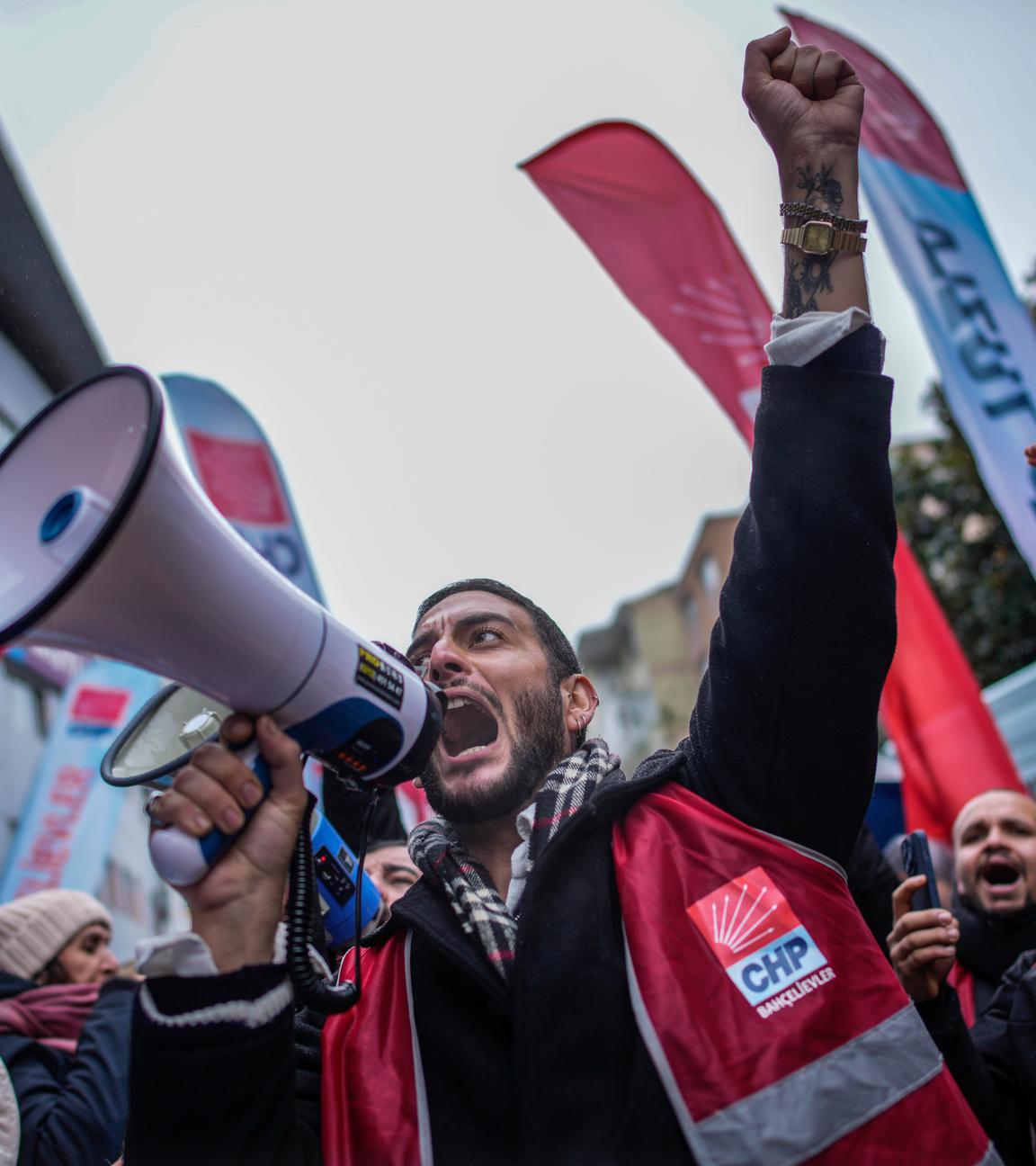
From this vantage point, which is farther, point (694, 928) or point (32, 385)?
point (32, 385)


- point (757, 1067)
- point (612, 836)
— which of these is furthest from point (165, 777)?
point (757, 1067)

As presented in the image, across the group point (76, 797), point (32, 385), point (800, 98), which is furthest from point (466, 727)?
point (32, 385)

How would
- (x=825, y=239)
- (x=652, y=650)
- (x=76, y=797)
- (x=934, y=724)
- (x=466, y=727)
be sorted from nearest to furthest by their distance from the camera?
(x=825, y=239) → (x=466, y=727) → (x=934, y=724) → (x=76, y=797) → (x=652, y=650)

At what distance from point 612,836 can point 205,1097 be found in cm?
66

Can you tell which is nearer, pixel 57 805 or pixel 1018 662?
pixel 57 805

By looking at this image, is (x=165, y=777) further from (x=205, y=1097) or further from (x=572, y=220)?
(x=572, y=220)

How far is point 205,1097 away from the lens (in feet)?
3.95

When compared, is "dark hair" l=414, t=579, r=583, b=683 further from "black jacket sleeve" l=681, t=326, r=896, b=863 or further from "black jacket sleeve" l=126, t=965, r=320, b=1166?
"black jacket sleeve" l=126, t=965, r=320, b=1166

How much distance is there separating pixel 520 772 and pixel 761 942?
57 cm

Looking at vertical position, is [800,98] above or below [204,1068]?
above

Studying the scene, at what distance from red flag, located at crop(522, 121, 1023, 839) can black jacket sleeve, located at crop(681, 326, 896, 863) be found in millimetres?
3684

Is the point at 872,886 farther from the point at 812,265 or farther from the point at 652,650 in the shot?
the point at 652,650

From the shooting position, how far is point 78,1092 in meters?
2.31

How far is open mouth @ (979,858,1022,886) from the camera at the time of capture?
10.3 ft
